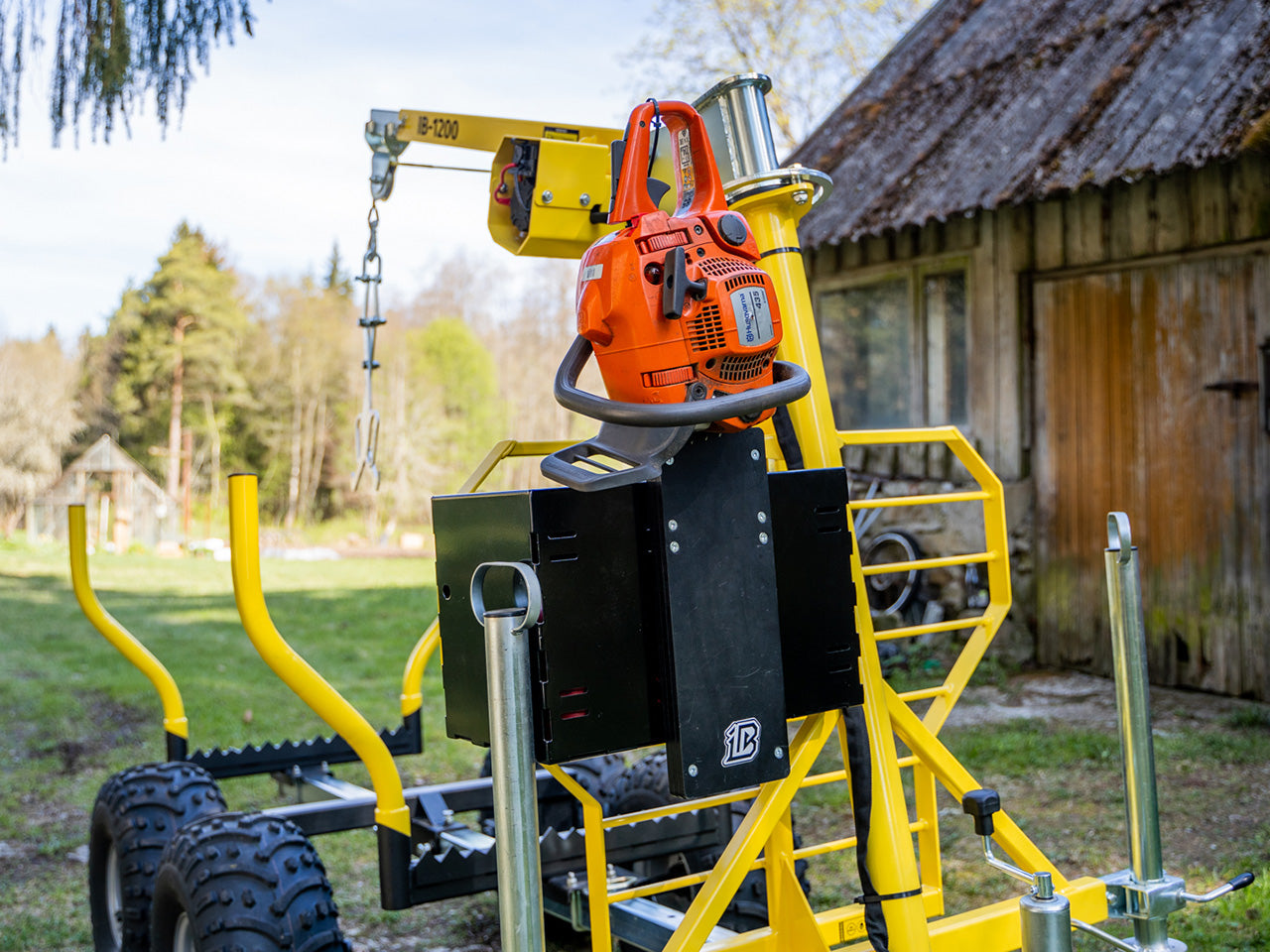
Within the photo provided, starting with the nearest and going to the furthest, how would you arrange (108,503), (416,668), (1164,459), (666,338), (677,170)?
(666,338)
(677,170)
(416,668)
(1164,459)
(108,503)

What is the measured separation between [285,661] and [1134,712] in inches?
70.1

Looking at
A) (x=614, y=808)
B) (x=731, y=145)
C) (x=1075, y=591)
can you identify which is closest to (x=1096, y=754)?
(x=1075, y=591)

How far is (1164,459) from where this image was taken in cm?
690

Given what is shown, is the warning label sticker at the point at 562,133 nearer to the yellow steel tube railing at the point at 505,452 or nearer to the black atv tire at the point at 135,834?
the yellow steel tube railing at the point at 505,452

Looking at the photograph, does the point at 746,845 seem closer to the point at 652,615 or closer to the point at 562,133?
the point at 652,615

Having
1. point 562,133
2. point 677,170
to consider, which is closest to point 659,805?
point 562,133

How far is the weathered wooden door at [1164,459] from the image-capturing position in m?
6.51

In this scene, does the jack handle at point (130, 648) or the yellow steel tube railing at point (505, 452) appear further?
the jack handle at point (130, 648)

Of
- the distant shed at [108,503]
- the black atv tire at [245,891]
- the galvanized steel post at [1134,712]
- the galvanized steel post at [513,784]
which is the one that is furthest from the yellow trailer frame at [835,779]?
the distant shed at [108,503]

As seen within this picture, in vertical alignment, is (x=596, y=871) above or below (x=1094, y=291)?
below

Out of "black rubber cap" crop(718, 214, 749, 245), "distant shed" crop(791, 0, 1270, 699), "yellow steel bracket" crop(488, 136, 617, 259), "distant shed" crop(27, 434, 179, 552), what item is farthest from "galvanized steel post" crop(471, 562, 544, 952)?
"distant shed" crop(27, 434, 179, 552)

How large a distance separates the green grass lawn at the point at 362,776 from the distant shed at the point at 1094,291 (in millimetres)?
1310

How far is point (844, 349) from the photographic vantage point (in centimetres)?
920

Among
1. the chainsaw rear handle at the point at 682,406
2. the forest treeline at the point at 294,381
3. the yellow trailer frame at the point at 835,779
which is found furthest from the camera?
the forest treeline at the point at 294,381
